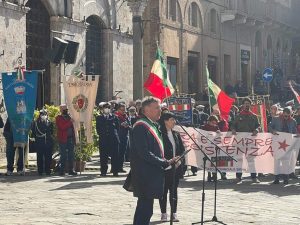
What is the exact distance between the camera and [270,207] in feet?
37.4

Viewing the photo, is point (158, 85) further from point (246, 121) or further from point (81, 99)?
point (246, 121)

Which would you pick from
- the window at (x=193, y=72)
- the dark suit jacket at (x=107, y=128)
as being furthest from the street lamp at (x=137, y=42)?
the window at (x=193, y=72)

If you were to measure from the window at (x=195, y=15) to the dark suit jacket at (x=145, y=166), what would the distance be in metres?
29.0

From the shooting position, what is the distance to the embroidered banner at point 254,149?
14938 mm

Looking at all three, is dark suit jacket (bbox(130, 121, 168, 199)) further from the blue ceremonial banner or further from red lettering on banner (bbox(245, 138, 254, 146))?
the blue ceremonial banner

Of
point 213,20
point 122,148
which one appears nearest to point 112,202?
point 122,148

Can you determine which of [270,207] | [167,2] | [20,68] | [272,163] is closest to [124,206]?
[270,207]

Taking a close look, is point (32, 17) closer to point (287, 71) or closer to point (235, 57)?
point (235, 57)

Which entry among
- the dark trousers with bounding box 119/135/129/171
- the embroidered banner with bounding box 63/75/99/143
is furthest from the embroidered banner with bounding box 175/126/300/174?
the embroidered banner with bounding box 63/75/99/143

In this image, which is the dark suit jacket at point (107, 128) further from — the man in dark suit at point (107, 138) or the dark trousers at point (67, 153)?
the dark trousers at point (67, 153)

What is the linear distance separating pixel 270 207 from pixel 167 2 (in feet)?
76.9

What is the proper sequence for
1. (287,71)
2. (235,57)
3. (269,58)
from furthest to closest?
(287,71)
(269,58)
(235,57)

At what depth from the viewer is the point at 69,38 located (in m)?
22.9

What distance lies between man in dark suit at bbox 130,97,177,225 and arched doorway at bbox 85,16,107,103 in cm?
1690
